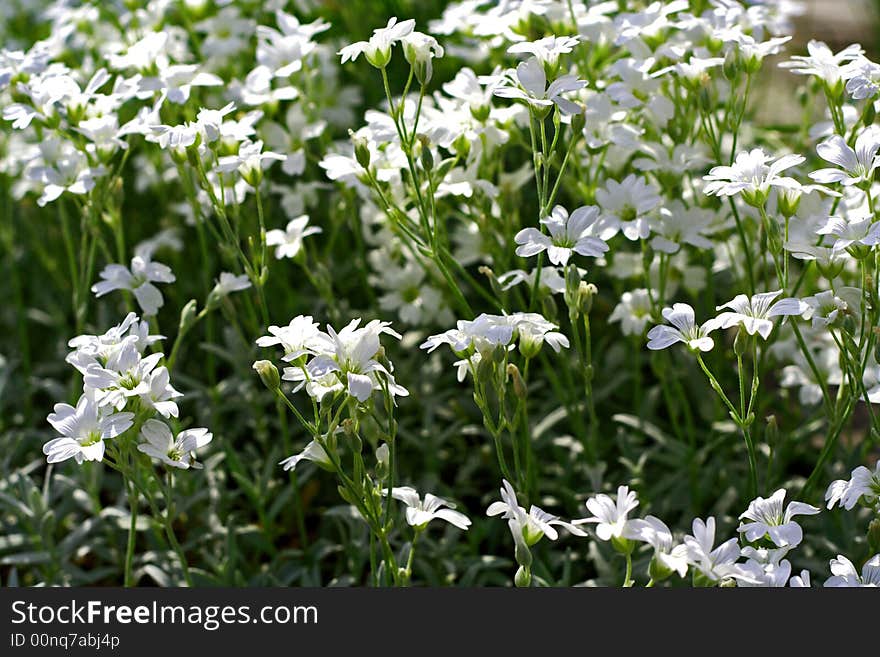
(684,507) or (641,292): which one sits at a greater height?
(641,292)

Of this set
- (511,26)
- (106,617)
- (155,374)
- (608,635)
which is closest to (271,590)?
(106,617)

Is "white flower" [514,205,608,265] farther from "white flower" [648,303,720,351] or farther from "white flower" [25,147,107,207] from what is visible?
"white flower" [25,147,107,207]

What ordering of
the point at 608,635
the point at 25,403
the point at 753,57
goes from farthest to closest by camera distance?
1. the point at 25,403
2. the point at 753,57
3. the point at 608,635

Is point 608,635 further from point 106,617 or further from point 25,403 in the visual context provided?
point 25,403

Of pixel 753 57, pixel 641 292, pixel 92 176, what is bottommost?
pixel 641 292

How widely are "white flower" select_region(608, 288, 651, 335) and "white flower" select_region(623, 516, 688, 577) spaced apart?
702 millimetres

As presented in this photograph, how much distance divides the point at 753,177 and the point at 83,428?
1158mm

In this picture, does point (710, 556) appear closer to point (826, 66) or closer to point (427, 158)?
point (427, 158)

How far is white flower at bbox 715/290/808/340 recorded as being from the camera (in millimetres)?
1568

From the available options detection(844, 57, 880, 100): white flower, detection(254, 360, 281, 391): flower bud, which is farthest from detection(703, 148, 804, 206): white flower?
detection(254, 360, 281, 391): flower bud

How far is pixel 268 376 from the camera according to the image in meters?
1.62

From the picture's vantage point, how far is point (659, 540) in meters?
1.47

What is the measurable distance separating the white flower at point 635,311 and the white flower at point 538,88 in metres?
0.48

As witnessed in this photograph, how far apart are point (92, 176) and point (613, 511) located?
1.22 m
